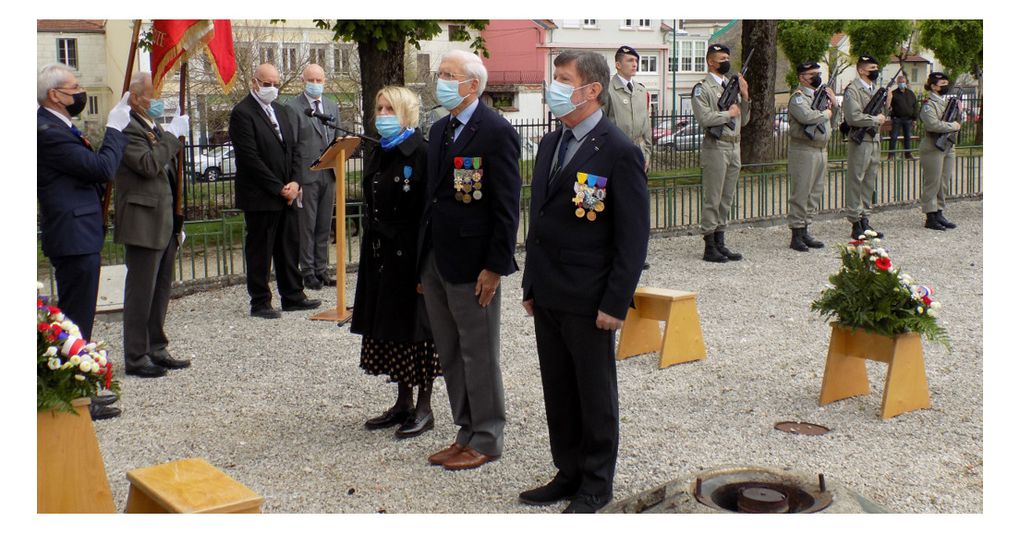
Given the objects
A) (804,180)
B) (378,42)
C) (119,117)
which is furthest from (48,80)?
(804,180)

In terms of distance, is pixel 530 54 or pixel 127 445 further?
pixel 530 54

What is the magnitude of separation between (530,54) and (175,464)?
167ft

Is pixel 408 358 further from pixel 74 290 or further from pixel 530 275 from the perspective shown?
pixel 74 290

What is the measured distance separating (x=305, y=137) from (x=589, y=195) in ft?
20.4

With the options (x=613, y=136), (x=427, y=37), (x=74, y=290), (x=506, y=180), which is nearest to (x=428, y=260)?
(x=506, y=180)

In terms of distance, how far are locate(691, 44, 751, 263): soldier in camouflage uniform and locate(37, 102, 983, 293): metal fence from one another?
1.48m

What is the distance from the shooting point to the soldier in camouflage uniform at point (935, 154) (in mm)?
14141

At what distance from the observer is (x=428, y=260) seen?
582cm

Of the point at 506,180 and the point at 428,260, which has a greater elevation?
the point at 506,180

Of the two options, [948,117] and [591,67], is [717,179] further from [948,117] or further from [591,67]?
[591,67]

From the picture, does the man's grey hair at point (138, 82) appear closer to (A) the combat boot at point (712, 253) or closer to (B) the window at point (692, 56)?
(A) the combat boot at point (712, 253)

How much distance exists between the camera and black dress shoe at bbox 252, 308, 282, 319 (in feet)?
31.8

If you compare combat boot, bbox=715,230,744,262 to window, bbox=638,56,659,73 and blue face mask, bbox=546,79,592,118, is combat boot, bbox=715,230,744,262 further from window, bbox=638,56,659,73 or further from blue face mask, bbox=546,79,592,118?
window, bbox=638,56,659,73

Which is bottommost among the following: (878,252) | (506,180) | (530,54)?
(878,252)
